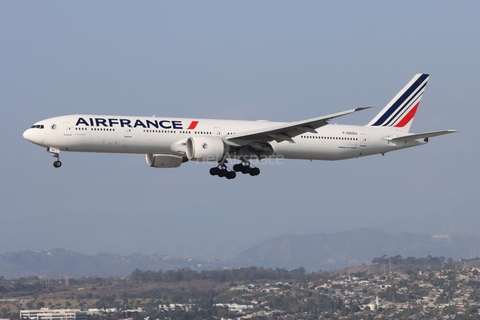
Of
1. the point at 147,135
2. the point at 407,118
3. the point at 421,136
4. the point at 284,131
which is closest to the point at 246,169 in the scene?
the point at 284,131

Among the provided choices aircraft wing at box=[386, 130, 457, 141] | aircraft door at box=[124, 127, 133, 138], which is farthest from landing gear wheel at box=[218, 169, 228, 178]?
aircraft wing at box=[386, 130, 457, 141]

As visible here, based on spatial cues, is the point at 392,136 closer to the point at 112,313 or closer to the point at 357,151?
the point at 357,151

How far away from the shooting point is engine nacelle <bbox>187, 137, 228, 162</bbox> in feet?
151

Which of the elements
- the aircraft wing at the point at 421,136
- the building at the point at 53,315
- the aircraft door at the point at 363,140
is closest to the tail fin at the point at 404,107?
the aircraft wing at the point at 421,136

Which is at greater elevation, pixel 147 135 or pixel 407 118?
pixel 407 118

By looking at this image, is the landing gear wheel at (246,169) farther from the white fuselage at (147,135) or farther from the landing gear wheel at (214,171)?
the white fuselage at (147,135)

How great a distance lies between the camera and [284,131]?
46531 mm

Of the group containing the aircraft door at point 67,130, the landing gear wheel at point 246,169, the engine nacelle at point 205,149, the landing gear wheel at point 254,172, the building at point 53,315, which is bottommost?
the building at point 53,315

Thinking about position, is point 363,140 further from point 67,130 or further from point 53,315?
point 53,315

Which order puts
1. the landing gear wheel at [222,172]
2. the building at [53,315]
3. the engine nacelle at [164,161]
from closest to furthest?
the landing gear wheel at [222,172] → the engine nacelle at [164,161] → the building at [53,315]

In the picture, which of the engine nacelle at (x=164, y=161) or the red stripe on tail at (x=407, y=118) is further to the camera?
the red stripe on tail at (x=407, y=118)

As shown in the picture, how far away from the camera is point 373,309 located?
84.3 m

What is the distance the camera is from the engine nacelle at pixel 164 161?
50.9m

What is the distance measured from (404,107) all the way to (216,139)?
1696 centimetres
